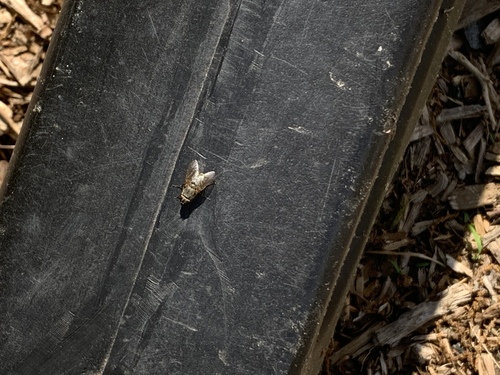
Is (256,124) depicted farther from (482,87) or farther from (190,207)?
(482,87)

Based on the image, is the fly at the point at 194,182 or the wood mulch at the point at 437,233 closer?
the fly at the point at 194,182

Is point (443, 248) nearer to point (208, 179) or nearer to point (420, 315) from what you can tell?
point (420, 315)

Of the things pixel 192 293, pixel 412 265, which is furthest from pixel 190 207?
pixel 412 265

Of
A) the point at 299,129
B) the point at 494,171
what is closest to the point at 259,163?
the point at 299,129

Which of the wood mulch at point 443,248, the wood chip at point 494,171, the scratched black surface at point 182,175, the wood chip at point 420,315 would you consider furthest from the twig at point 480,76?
the scratched black surface at point 182,175

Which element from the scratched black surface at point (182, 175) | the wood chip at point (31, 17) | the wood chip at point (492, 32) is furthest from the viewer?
the wood chip at point (492, 32)

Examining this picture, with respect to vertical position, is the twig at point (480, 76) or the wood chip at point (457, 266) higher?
the twig at point (480, 76)

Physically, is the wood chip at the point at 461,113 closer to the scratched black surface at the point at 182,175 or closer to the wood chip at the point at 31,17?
the scratched black surface at the point at 182,175
